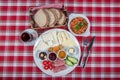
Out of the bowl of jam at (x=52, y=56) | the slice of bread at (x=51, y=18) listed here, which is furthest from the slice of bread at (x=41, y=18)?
the bowl of jam at (x=52, y=56)

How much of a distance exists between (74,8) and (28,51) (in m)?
0.40

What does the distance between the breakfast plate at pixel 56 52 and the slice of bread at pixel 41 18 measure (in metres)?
0.06

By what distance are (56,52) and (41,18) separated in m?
0.23

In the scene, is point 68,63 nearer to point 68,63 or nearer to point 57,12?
point 68,63

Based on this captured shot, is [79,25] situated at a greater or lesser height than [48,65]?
greater

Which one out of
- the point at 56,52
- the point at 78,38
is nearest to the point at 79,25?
the point at 78,38

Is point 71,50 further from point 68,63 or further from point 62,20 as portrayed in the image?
point 62,20

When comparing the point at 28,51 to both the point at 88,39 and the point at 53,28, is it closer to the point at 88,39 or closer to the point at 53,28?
the point at 53,28

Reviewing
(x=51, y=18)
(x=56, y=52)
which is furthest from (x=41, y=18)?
(x=56, y=52)

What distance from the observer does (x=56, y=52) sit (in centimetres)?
280

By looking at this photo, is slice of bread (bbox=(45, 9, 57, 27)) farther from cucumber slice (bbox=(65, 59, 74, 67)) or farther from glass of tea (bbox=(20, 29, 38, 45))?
cucumber slice (bbox=(65, 59, 74, 67))

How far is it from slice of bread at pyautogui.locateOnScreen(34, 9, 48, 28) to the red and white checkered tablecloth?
62 mm

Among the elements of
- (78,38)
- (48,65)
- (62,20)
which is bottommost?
(48,65)

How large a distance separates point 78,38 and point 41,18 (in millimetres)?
265
